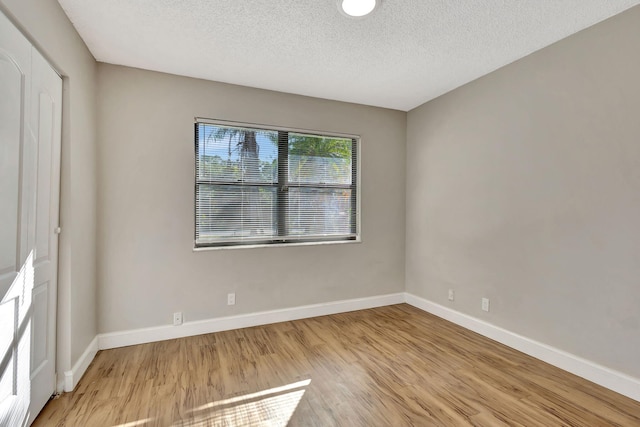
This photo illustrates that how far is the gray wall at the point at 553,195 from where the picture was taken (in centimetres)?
201

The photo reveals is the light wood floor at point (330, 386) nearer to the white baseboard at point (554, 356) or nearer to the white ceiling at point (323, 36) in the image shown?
the white baseboard at point (554, 356)

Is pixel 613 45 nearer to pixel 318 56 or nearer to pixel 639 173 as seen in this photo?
pixel 639 173

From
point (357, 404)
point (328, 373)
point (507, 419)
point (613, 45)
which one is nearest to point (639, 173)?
point (613, 45)

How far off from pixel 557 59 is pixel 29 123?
3.60m

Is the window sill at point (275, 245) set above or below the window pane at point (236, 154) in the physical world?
below

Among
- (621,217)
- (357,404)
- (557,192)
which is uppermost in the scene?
(557,192)

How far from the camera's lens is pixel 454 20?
208 cm

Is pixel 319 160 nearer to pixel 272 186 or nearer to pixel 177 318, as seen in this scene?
pixel 272 186

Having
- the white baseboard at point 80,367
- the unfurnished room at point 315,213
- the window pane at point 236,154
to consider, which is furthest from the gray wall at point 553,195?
the white baseboard at point 80,367

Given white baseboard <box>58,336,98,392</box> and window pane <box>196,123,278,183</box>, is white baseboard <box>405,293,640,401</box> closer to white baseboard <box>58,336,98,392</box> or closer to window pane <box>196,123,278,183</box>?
window pane <box>196,123,278,183</box>

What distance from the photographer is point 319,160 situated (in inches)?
141

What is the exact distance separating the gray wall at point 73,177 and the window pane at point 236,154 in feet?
3.00

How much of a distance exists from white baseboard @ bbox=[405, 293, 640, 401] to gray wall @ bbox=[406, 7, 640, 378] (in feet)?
0.19

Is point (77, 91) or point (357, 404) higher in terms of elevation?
point (77, 91)
